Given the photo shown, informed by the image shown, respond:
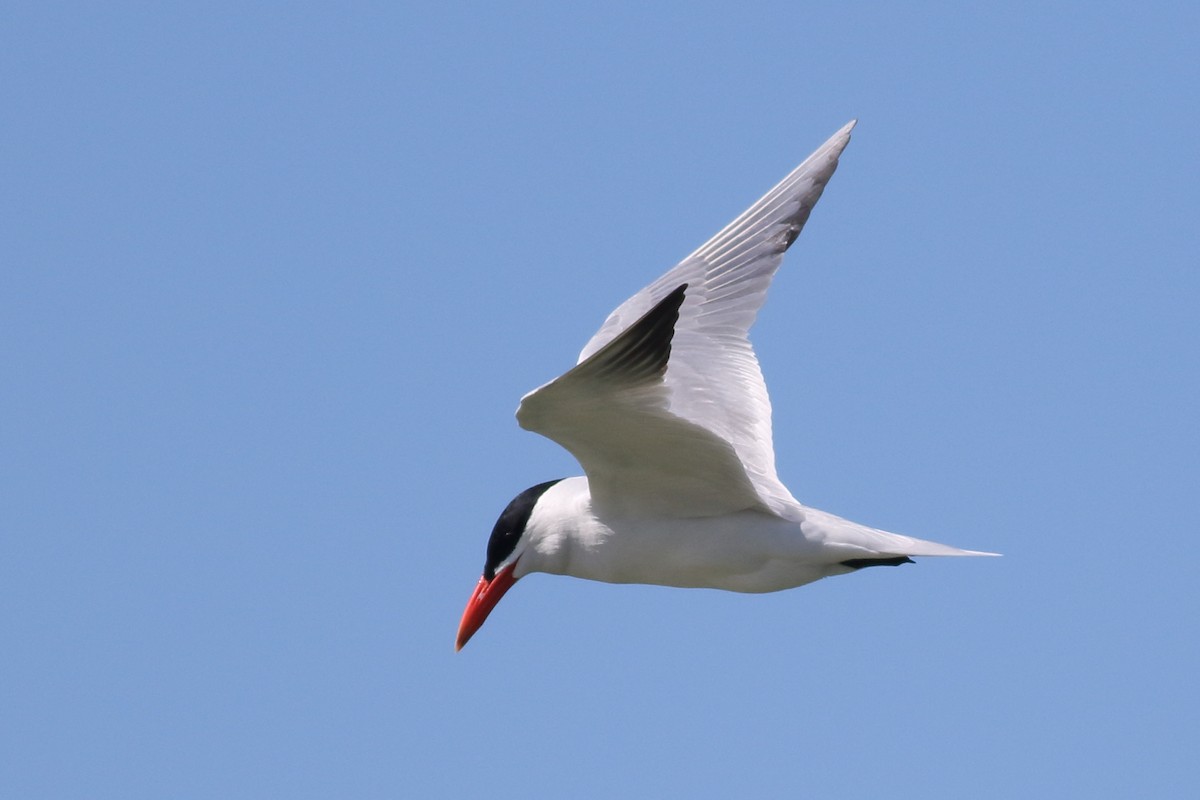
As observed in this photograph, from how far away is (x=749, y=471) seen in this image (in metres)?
9.57

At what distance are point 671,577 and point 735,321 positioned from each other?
234 cm

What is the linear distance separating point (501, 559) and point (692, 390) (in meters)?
1.49

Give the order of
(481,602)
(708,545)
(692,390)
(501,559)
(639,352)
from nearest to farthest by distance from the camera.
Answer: (639,352)
(708,545)
(501,559)
(481,602)
(692,390)

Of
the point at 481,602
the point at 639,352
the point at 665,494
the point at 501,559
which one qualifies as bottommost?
the point at 481,602

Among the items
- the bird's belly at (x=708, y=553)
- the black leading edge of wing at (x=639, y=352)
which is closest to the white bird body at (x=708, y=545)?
the bird's belly at (x=708, y=553)

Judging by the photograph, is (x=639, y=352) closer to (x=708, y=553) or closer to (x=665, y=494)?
(x=665, y=494)

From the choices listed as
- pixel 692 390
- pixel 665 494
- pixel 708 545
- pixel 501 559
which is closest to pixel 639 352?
pixel 665 494

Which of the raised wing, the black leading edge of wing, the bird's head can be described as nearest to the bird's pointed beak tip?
the bird's head

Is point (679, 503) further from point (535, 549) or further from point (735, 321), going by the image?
point (735, 321)

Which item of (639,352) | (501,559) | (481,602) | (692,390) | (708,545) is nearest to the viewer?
(639,352)

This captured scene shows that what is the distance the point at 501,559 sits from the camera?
961 cm

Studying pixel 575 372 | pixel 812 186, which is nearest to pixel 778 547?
pixel 575 372

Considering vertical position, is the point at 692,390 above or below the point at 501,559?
above

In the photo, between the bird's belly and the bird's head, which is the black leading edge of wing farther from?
the bird's head
